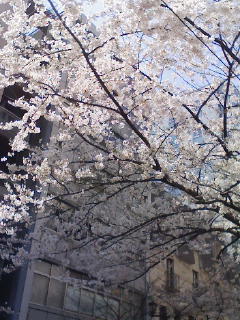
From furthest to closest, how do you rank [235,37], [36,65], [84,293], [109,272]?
1. [84,293]
2. [109,272]
3. [235,37]
4. [36,65]

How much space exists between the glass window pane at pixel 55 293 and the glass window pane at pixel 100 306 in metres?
1.76

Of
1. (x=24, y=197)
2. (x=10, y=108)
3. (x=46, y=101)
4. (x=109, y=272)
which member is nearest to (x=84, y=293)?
(x=109, y=272)

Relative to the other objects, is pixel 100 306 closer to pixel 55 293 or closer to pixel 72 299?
pixel 72 299

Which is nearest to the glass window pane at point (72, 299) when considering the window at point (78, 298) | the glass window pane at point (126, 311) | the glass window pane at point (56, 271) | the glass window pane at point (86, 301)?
the window at point (78, 298)

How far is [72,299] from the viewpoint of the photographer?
42.5 feet

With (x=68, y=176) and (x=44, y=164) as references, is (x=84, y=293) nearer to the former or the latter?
(x=68, y=176)

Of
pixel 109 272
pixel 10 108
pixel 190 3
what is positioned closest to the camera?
pixel 190 3

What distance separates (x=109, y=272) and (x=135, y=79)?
7403 mm

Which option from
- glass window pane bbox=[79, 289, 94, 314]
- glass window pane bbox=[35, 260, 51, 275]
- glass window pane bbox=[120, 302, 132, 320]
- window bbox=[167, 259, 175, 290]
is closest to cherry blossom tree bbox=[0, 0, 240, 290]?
glass window pane bbox=[35, 260, 51, 275]

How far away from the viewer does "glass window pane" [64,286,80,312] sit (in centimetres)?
1272

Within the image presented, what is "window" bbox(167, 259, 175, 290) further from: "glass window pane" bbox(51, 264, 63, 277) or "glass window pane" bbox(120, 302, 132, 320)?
"glass window pane" bbox(51, 264, 63, 277)

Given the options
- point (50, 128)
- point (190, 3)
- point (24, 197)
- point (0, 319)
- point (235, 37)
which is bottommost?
point (0, 319)

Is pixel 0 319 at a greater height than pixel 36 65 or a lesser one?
lesser

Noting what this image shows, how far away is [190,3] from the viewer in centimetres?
541
